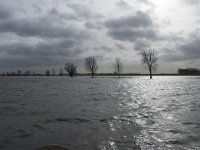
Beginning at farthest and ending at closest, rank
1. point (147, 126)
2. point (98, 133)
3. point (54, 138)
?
point (147, 126), point (98, 133), point (54, 138)

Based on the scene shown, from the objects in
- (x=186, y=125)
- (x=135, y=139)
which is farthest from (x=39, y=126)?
(x=186, y=125)

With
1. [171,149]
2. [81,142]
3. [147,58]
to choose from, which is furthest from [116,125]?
[147,58]

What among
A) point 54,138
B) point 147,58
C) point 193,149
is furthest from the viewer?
point 147,58

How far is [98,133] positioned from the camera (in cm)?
848

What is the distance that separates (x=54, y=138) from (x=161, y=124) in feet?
14.8

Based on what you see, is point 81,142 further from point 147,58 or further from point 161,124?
point 147,58

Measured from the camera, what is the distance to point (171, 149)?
21.2 feet

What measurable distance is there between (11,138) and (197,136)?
6237mm

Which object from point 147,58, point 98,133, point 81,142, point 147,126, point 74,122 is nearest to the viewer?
point 81,142

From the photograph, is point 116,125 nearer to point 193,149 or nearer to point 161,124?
point 161,124

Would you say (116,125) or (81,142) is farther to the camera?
(116,125)

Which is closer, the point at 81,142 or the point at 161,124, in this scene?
the point at 81,142

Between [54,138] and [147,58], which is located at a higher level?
[147,58]

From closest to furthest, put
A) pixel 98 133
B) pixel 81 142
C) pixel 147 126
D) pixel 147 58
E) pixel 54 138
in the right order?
pixel 81 142
pixel 54 138
pixel 98 133
pixel 147 126
pixel 147 58
